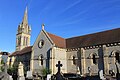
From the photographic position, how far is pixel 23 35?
196ft

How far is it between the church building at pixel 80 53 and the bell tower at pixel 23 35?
2037cm

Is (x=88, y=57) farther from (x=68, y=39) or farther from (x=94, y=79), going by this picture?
(x=94, y=79)

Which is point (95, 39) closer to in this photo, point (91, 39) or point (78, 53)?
point (91, 39)

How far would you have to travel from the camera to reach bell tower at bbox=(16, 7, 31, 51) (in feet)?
193

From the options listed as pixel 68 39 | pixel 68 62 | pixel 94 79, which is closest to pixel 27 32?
pixel 68 39

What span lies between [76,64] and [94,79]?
15.1 m

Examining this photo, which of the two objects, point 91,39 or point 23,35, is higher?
point 23,35

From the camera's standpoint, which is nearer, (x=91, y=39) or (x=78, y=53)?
(x=78, y=53)

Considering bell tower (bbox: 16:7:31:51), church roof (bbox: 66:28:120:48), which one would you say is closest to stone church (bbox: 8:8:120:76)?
church roof (bbox: 66:28:120:48)

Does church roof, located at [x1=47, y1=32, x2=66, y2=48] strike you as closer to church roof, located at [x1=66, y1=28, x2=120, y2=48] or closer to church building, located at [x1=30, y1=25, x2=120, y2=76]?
church building, located at [x1=30, y1=25, x2=120, y2=76]

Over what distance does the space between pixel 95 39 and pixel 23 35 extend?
3135cm

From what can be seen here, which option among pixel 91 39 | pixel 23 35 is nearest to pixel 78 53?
pixel 91 39

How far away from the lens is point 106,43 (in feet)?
104

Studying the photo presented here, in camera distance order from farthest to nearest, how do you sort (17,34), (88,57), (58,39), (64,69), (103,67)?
(17,34) → (58,39) → (64,69) → (88,57) → (103,67)
